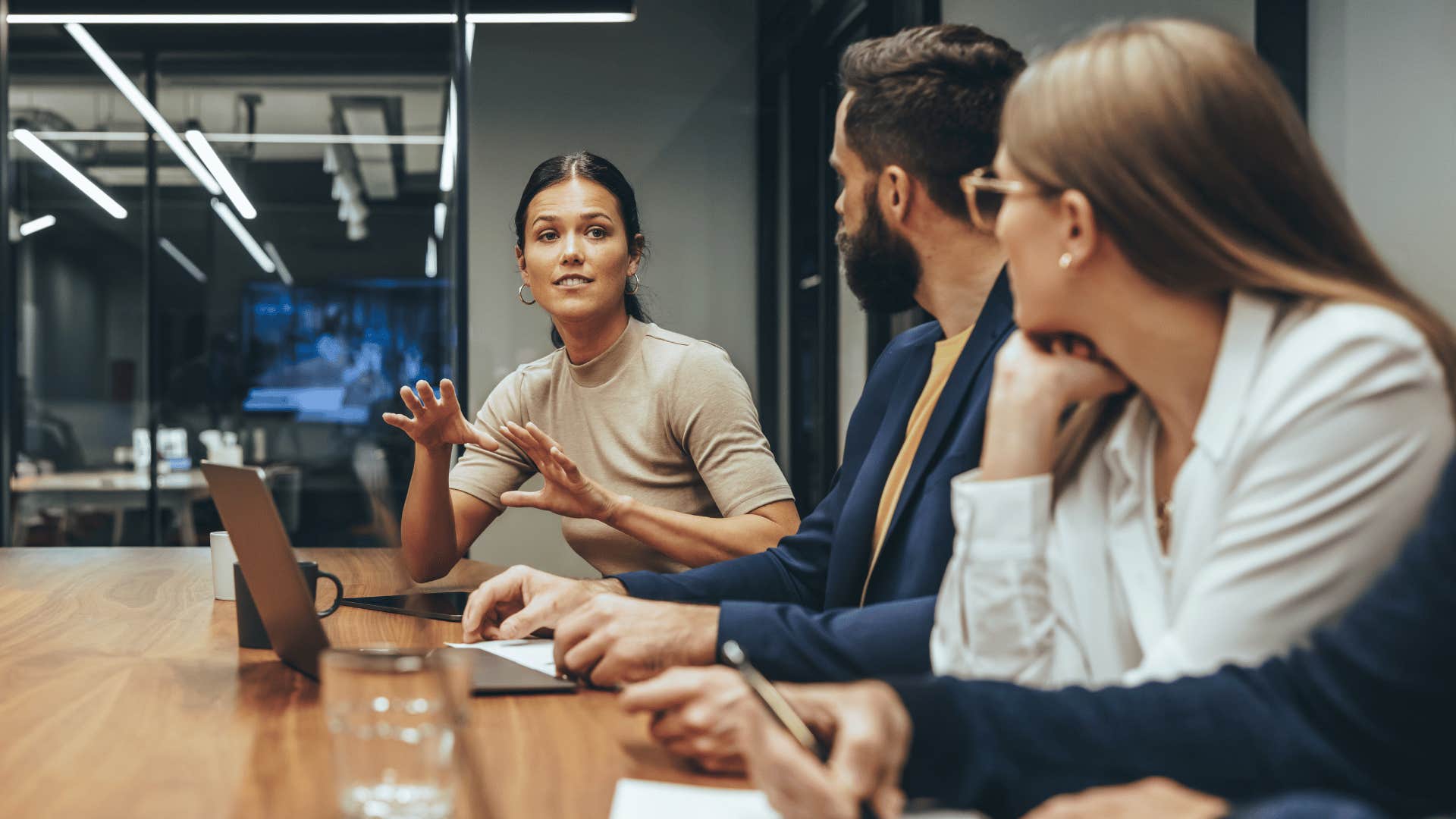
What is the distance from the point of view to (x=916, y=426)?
5.01 feet

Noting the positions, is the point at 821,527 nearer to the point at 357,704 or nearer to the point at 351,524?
the point at 357,704

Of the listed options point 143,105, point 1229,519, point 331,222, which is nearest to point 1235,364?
point 1229,519

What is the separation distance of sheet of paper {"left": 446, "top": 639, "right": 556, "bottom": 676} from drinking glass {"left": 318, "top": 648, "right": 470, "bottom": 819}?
444mm

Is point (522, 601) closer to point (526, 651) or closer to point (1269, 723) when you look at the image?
point (526, 651)

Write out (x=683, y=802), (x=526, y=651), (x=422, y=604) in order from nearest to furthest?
(x=683, y=802) < (x=526, y=651) < (x=422, y=604)

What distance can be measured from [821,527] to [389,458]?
3.79m

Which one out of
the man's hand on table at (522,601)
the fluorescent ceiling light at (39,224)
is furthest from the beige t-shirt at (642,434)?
the fluorescent ceiling light at (39,224)

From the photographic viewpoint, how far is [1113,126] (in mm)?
890

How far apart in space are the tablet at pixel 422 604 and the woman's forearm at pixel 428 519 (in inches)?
9.7

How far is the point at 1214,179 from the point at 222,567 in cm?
153

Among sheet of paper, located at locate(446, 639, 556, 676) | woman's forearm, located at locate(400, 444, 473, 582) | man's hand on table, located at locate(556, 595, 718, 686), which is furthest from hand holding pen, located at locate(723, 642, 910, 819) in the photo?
woman's forearm, located at locate(400, 444, 473, 582)

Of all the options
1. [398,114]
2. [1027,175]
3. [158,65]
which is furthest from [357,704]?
[158,65]

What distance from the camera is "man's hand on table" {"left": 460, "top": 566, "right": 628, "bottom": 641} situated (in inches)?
52.2

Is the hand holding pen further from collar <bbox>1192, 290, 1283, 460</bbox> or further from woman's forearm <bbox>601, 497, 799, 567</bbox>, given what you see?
woman's forearm <bbox>601, 497, 799, 567</bbox>
